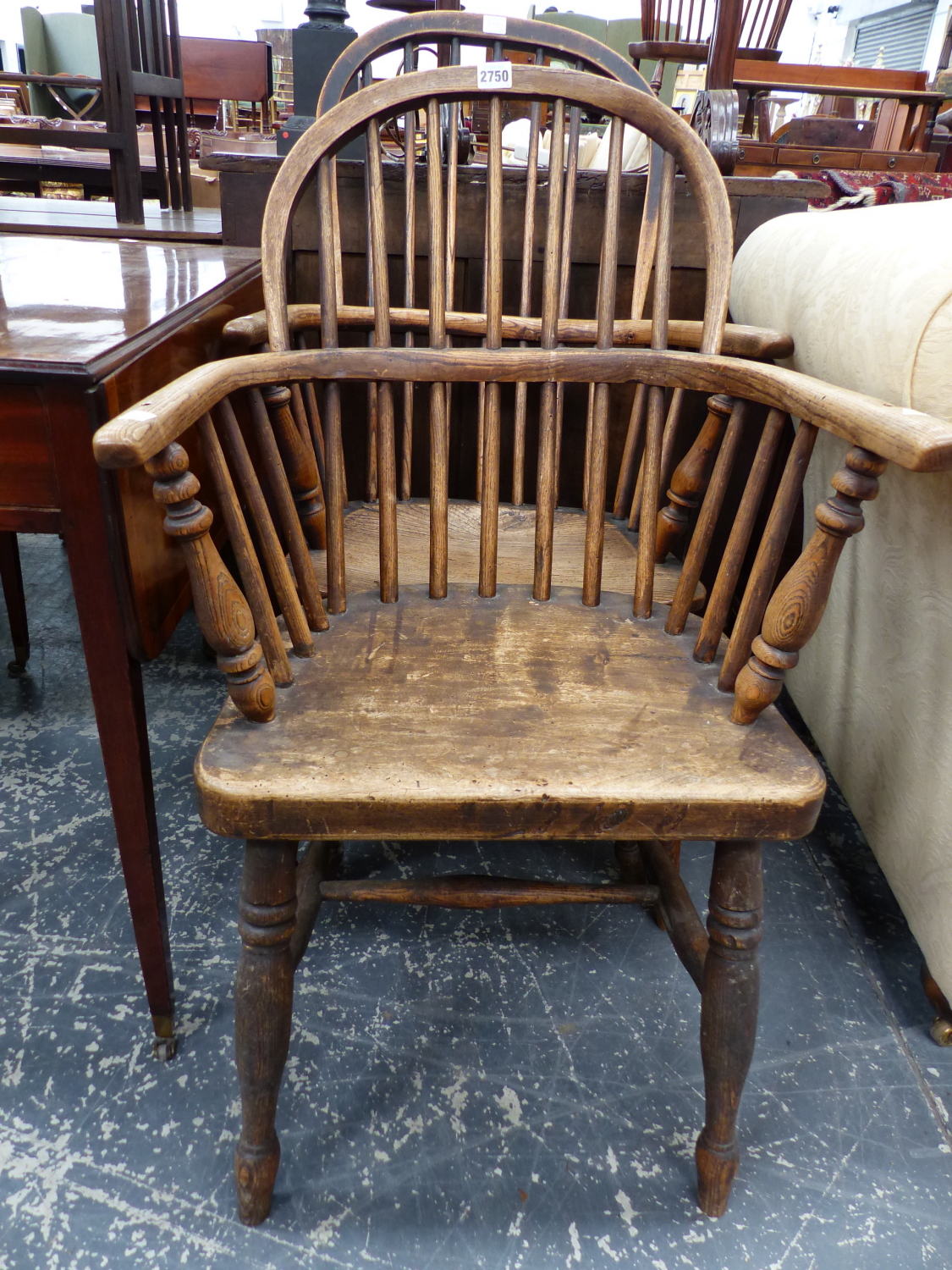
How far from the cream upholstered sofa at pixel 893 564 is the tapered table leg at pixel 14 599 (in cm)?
142

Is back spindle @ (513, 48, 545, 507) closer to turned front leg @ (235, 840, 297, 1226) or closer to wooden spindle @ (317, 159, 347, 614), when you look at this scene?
wooden spindle @ (317, 159, 347, 614)

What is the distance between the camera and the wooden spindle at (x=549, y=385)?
0.97 meters

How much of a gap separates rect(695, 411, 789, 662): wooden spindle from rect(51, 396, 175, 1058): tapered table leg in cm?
59

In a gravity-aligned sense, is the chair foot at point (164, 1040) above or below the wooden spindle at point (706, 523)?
below

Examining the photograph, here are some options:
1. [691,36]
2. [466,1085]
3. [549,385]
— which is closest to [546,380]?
[549,385]

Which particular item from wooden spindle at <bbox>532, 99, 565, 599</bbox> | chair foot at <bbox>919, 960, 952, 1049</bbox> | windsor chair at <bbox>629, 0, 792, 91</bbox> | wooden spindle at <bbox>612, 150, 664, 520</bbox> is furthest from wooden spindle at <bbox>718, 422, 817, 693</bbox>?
windsor chair at <bbox>629, 0, 792, 91</bbox>

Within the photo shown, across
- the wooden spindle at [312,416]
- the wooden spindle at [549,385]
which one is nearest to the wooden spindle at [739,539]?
the wooden spindle at [549,385]

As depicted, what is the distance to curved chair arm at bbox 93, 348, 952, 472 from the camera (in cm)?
61

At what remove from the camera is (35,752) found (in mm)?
1585

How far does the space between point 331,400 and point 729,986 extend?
0.73 m

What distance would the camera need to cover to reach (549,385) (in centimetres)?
99

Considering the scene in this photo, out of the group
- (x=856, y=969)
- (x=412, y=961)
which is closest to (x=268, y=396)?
(x=412, y=961)

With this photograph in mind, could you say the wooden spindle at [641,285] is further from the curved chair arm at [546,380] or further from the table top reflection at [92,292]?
the table top reflection at [92,292]

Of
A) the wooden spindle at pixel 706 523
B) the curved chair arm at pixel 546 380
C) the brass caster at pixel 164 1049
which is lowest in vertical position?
the brass caster at pixel 164 1049
